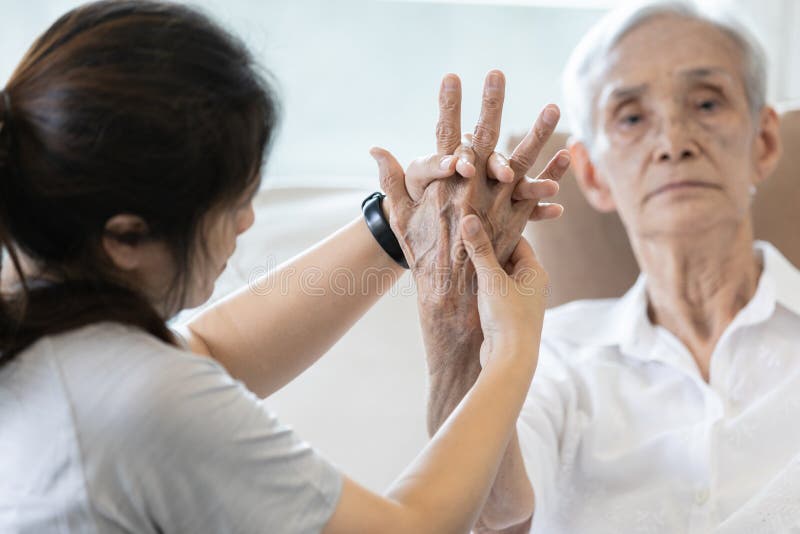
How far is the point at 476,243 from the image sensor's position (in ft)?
3.82

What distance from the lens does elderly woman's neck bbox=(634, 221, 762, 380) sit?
5.44 ft

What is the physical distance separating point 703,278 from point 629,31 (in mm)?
478

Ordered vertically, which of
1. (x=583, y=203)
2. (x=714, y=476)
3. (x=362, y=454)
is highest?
(x=583, y=203)

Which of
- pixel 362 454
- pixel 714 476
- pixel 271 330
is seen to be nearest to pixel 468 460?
pixel 271 330

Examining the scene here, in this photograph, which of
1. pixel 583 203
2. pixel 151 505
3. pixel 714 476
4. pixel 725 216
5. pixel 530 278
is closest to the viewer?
pixel 151 505

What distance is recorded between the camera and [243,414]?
2.69 ft

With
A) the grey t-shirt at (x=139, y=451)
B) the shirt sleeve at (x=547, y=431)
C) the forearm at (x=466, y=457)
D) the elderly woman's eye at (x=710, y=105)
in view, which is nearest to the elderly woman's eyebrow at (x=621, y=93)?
the elderly woman's eye at (x=710, y=105)

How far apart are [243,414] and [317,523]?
4.6 inches

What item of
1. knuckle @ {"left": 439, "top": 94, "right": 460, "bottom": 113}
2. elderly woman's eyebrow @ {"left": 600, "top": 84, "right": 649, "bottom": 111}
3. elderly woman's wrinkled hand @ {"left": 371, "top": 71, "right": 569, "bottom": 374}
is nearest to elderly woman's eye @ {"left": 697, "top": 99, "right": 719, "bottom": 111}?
elderly woman's eyebrow @ {"left": 600, "top": 84, "right": 649, "bottom": 111}

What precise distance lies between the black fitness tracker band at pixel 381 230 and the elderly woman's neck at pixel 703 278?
0.59 meters

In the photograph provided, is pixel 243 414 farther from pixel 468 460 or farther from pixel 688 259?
pixel 688 259

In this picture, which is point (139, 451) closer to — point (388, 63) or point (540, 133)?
point (540, 133)

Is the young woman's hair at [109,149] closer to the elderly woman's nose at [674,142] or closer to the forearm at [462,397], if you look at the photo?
the forearm at [462,397]

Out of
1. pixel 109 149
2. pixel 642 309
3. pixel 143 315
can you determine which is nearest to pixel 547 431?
pixel 642 309
